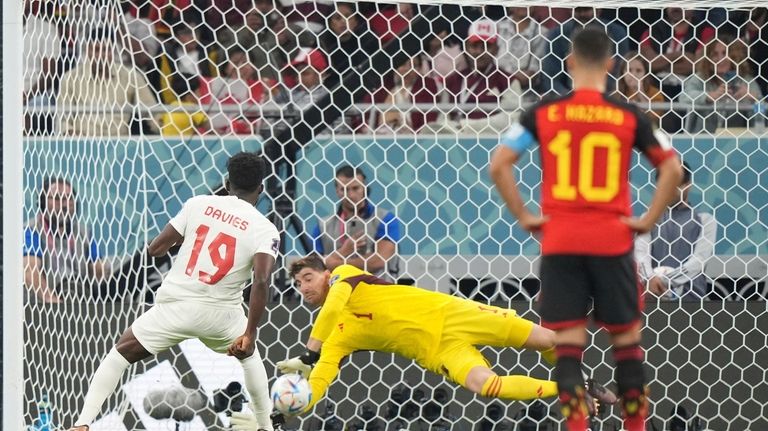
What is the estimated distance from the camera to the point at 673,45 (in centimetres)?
830

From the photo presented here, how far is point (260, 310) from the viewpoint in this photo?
19.4 feet

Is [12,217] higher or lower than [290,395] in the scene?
higher

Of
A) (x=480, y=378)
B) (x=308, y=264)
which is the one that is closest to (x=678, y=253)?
(x=480, y=378)

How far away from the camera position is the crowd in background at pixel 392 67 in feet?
25.0

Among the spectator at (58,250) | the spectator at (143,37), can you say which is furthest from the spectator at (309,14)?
the spectator at (58,250)

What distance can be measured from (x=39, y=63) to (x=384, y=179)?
1.97 metres

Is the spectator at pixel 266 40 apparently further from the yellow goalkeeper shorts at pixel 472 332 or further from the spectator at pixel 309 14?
the yellow goalkeeper shorts at pixel 472 332

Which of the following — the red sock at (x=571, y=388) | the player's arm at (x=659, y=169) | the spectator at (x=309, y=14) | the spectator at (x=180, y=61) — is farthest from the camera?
the spectator at (x=309, y=14)

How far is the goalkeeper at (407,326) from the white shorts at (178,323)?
1.40ft

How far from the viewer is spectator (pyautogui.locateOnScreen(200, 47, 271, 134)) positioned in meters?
7.92

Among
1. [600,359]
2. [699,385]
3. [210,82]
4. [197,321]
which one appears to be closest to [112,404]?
[197,321]

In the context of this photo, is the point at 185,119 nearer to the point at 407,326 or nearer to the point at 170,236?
the point at 170,236

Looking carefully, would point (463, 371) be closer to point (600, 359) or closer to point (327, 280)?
point (327, 280)

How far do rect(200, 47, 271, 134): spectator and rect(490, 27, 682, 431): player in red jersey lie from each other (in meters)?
3.55
